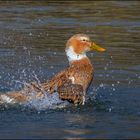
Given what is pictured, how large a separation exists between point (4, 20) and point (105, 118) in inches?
391

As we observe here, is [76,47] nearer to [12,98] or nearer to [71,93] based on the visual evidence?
[71,93]

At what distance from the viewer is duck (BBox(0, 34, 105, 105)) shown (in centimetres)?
1087

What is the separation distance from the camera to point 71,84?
36.3 feet

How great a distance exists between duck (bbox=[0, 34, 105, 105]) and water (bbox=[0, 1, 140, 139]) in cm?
16

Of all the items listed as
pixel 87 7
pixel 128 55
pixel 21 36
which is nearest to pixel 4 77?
pixel 128 55

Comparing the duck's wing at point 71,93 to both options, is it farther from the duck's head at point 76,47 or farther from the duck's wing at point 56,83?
the duck's head at point 76,47

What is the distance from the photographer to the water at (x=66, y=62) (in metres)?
9.74

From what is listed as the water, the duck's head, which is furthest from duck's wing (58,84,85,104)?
the duck's head

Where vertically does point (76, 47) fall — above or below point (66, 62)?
above

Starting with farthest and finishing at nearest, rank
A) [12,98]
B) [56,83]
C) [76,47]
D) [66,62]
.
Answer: [66,62] < [76,47] < [56,83] < [12,98]

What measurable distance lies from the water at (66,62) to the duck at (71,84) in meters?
0.16

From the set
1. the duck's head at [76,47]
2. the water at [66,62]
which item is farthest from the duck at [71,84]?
the water at [66,62]

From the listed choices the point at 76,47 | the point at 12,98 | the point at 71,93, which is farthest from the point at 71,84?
the point at 12,98

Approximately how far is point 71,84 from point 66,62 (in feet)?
10.1
